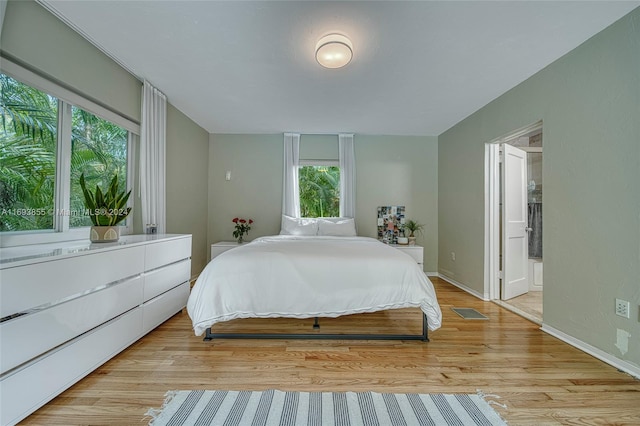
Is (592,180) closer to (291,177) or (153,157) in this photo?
(291,177)

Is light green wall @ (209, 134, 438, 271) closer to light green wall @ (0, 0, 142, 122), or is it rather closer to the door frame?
the door frame

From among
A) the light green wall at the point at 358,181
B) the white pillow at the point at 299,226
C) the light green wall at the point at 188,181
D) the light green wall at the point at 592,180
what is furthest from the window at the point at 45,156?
the light green wall at the point at 592,180

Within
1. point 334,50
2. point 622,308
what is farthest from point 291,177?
point 622,308

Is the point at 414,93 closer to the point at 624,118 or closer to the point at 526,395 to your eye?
the point at 624,118

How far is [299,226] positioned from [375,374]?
2.47 metres

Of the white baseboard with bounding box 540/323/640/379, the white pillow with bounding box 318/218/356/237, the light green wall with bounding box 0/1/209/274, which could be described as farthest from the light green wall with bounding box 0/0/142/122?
the white baseboard with bounding box 540/323/640/379

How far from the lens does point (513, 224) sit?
3150mm

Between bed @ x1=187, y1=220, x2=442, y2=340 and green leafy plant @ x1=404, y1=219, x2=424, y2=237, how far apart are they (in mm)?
2349

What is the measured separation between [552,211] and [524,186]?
46.5 inches

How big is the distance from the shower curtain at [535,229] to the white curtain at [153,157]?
5100 mm

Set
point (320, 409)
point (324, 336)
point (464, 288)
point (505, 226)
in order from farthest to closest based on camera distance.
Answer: point (464, 288), point (505, 226), point (324, 336), point (320, 409)

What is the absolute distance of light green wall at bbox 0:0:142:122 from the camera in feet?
5.19

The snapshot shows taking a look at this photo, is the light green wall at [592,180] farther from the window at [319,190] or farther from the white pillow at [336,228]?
the window at [319,190]

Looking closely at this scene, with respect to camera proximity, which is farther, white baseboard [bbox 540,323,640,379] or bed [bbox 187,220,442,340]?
bed [bbox 187,220,442,340]
